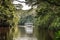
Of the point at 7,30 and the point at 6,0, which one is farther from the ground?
the point at 6,0

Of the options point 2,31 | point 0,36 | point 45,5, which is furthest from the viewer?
point 45,5

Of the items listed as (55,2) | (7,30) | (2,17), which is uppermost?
(55,2)

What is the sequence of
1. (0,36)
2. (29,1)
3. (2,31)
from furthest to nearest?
(29,1)
(2,31)
(0,36)

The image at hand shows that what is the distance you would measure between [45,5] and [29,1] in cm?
387

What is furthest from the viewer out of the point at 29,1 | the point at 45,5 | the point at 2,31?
the point at 29,1

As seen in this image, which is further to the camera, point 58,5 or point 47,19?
point 47,19

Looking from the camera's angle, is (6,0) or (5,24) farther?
(6,0)

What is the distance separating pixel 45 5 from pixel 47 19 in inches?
42.0

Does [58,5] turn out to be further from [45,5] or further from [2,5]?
[2,5]

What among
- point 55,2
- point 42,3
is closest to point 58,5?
point 55,2

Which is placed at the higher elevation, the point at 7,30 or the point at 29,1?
the point at 29,1

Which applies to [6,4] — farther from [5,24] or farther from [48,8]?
[48,8]

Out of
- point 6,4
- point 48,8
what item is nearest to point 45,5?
point 48,8

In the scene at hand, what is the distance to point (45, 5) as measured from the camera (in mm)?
13906
